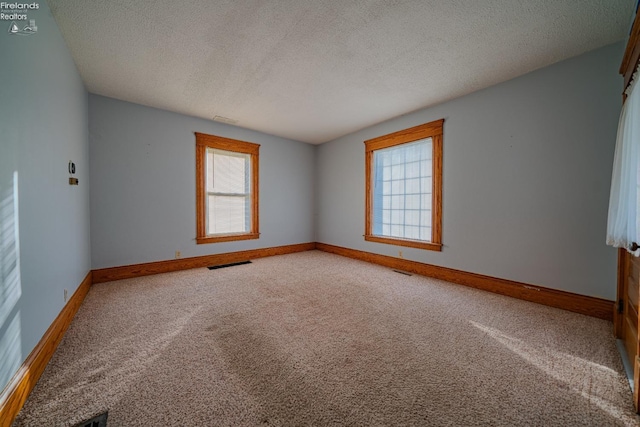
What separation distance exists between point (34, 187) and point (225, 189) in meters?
3.03

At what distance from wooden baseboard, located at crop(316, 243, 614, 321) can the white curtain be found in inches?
41.1

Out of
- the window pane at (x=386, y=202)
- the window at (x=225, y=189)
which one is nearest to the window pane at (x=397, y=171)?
the window pane at (x=386, y=202)

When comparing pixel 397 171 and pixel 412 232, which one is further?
pixel 397 171

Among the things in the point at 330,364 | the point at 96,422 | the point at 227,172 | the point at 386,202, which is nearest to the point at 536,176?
the point at 386,202

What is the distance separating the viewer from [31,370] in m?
1.39

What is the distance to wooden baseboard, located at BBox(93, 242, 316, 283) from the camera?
341 centimetres

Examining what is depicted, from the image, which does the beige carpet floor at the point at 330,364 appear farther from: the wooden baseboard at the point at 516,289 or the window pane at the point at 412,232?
the window pane at the point at 412,232

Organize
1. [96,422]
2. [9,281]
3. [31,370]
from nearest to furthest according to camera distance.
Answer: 1. [96,422]
2. [9,281]
3. [31,370]

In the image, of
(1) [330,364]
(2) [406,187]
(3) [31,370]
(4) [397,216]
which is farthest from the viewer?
(4) [397,216]

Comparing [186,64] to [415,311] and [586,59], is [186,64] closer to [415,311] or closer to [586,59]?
[415,311]

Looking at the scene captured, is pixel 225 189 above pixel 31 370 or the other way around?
above

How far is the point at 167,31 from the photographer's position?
2143mm

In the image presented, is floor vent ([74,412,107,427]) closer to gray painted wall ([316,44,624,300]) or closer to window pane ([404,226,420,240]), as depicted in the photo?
gray painted wall ([316,44,624,300])

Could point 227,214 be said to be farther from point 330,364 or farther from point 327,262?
point 330,364
